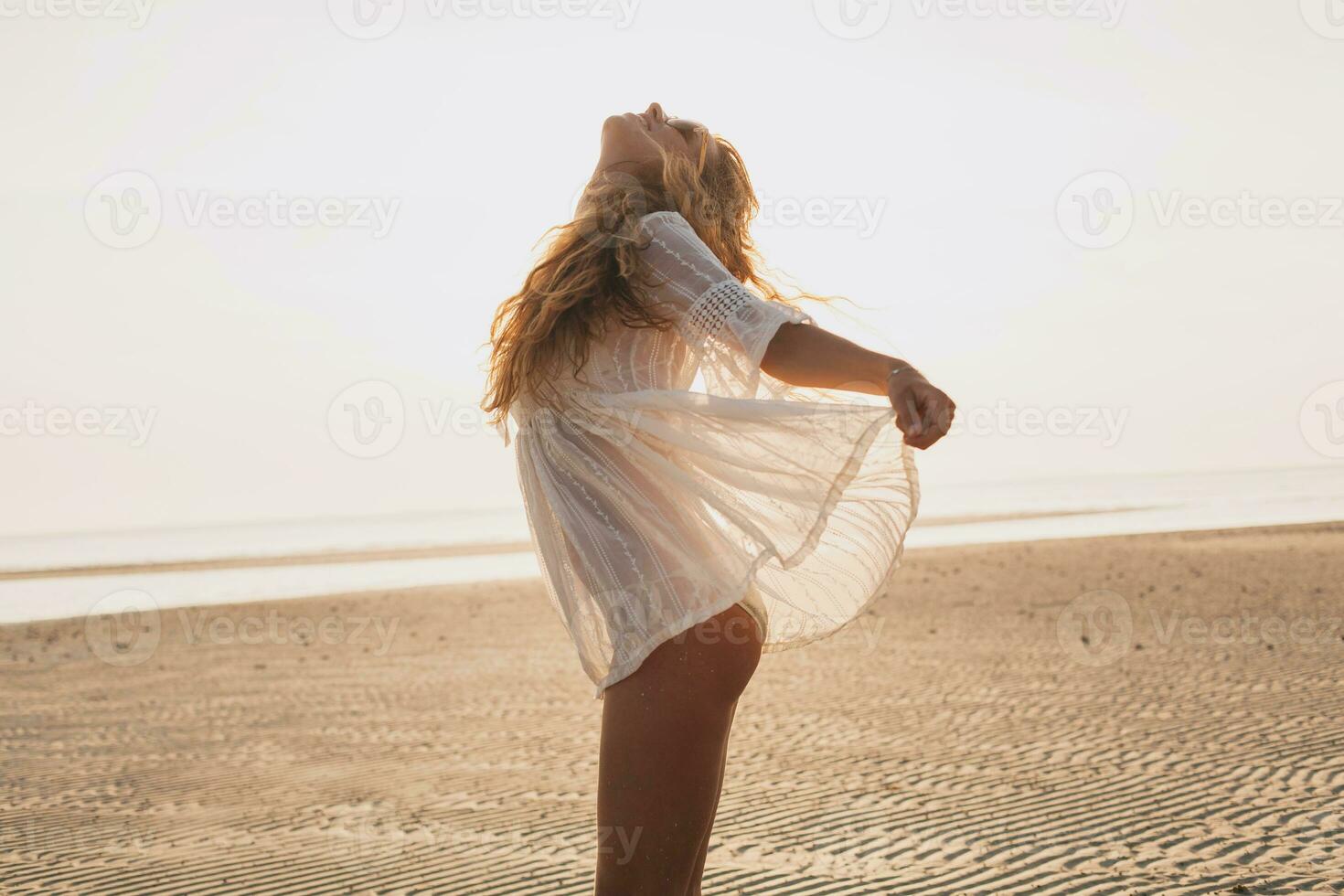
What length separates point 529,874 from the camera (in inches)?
200

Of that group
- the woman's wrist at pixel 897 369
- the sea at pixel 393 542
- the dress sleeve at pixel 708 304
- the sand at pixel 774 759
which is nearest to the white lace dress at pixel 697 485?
the dress sleeve at pixel 708 304

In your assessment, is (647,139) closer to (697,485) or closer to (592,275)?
(592,275)

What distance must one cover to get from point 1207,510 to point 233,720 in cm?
3390

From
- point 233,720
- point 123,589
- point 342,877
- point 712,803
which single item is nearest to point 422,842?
point 342,877

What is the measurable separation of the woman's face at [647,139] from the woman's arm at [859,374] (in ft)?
2.13

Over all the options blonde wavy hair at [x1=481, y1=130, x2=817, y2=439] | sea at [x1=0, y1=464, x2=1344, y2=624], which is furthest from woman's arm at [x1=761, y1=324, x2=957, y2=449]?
sea at [x1=0, y1=464, x2=1344, y2=624]

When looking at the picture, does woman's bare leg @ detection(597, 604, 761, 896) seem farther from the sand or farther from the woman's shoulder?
the sand

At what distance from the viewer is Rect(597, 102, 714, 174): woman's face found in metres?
2.62

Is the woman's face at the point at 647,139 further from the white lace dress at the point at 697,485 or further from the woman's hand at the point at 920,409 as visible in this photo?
the woman's hand at the point at 920,409

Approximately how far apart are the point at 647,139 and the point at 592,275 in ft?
1.48

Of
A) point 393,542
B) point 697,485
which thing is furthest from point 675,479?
point 393,542

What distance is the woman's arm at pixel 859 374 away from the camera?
205 centimetres

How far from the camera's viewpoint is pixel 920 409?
207cm

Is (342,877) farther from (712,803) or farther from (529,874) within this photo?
(712,803)
